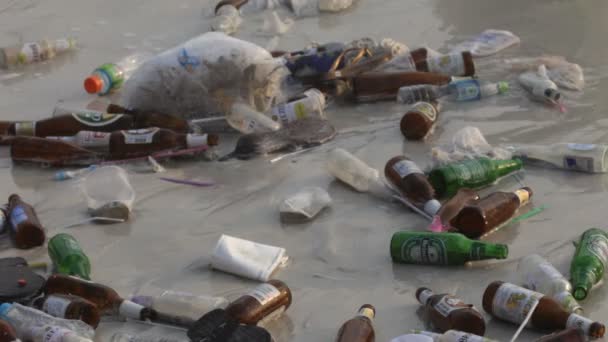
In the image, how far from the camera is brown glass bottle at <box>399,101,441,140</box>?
3756 mm

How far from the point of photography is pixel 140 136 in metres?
3.76

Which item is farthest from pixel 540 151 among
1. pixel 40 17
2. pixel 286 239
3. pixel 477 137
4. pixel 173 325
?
pixel 40 17

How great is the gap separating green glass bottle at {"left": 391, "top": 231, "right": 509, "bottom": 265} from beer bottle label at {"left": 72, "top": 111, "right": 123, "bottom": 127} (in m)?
1.67

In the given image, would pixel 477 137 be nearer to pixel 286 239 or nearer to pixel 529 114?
pixel 529 114

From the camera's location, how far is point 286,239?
9.98ft

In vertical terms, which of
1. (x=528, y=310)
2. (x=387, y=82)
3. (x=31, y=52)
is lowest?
(x=31, y=52)

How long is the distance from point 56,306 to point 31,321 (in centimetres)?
8

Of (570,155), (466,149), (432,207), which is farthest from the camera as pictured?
(466,149)

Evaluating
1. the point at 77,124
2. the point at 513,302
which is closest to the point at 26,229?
the point at 77,124

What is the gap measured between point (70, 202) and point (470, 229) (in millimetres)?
1471

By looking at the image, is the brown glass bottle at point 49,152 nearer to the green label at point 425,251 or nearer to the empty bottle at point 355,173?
the empty bottle at point 355,173

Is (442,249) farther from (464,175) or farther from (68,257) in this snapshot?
(68,257)

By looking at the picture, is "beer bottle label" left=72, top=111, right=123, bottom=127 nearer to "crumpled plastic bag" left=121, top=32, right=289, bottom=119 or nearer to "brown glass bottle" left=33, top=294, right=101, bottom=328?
"crumpled plastic bag" left=121, top=32, right=289, bottom=119

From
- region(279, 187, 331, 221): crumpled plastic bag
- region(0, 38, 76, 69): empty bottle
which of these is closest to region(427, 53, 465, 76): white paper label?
region(279, 187, 331, 221): crumpled plastic bag
